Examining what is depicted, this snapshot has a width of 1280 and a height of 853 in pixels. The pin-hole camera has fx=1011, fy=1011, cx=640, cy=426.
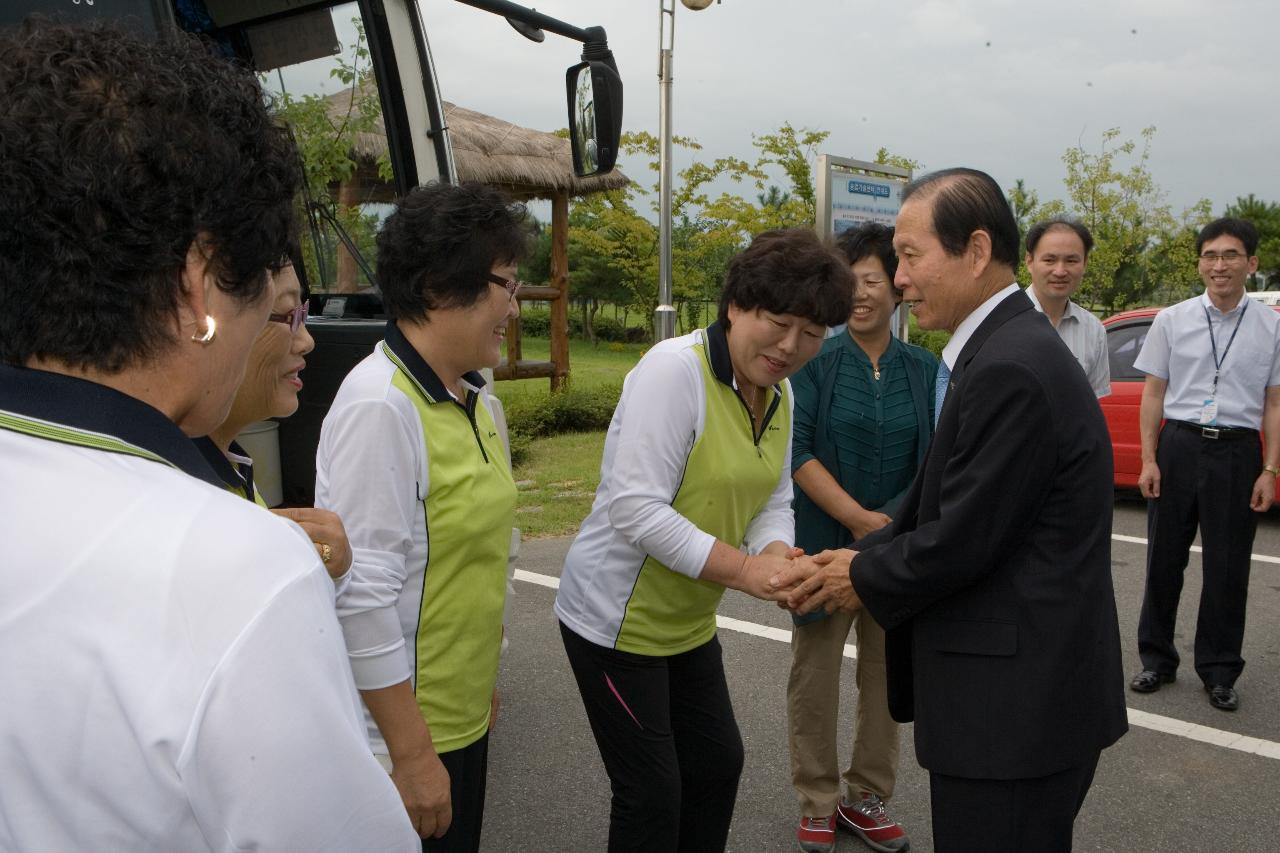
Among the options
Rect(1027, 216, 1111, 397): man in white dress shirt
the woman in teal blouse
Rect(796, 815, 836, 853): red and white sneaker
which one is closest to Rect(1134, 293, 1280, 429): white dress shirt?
Rect(1027, 216, 1111, 397): man in white dress shirt

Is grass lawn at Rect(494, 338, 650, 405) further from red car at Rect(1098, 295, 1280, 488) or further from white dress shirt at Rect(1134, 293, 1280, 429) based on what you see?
white dress shirt at Rect(1134, 293, 1280, 429)

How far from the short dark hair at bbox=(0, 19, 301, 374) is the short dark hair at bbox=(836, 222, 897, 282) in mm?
2914

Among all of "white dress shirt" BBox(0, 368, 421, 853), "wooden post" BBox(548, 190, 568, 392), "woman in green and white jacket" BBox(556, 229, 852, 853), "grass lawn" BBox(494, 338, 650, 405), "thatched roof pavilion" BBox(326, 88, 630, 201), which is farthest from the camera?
"grass lawn" BBox(494, 338, 650, 405)

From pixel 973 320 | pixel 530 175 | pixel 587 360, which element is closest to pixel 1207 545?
pixel 973 320

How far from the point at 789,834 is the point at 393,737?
2.19m

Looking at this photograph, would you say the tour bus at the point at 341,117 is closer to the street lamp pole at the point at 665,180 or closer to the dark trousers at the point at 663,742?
the dark trousers at the point at 663,742

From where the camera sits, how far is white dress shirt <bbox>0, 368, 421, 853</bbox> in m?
0.77

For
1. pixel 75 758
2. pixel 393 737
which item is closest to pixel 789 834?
pixel 393 737

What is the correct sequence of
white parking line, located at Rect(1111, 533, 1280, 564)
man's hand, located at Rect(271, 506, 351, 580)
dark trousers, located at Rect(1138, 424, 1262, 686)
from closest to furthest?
1. man's hand, located at Rect(271, 506, 351, 580)
2. dark trousers, located at Rect(1138, 424, 1262, 686)
3. white parking line, located at Rect(1111, 533, 1280, 564)

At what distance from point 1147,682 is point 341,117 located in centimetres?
436

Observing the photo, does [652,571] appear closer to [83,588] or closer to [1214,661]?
[83,588]

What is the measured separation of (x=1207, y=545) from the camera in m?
4.91

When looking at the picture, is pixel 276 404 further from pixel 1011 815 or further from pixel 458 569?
pixel 1011 815

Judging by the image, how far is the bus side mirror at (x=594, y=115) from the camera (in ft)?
13.1
